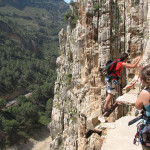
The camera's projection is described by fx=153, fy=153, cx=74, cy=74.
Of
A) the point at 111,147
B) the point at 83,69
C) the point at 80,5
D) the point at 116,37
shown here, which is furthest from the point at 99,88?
the point at 111,147

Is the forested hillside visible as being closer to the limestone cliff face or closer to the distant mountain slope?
the distant mountain slope

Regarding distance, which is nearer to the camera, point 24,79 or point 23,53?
point 24,79

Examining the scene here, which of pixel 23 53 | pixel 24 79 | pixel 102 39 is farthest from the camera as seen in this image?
pixel 23 53

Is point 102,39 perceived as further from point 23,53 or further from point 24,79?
point 23,53

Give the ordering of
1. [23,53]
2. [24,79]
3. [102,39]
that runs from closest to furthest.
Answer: [102,39] < [24,79] < [23,53]

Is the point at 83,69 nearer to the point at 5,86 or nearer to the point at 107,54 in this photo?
the point at 107,54

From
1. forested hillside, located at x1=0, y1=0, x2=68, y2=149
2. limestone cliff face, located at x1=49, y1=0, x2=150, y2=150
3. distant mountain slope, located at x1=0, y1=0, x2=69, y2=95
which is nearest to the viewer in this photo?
limestone cliff face, located at x1=49, y1=0, x2=150, y2=150

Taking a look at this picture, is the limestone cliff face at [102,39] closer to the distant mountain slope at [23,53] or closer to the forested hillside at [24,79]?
the forested hillside at [24,79]

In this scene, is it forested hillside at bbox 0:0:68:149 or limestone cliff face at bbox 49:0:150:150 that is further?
forested hillside at bbox 0:0:68:149

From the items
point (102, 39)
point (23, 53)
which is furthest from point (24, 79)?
point (102, 39)

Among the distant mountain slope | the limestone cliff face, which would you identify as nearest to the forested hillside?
the distant mountain slope

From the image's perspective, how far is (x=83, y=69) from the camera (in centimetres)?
1482

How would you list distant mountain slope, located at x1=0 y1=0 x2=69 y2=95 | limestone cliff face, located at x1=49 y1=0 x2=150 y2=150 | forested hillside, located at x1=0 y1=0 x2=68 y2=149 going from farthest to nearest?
distant mountain slope, located at x1=0 y1=0 x2=69 y2=95
forested hillside, located at x1=0 y1=0 x2=68 y2=149
limestone cliff face, located at x1=49 y1=0 x2=150 y2=150

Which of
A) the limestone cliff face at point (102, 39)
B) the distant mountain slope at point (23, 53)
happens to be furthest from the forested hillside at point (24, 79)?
the limestone cliff face at point (102, 39)
